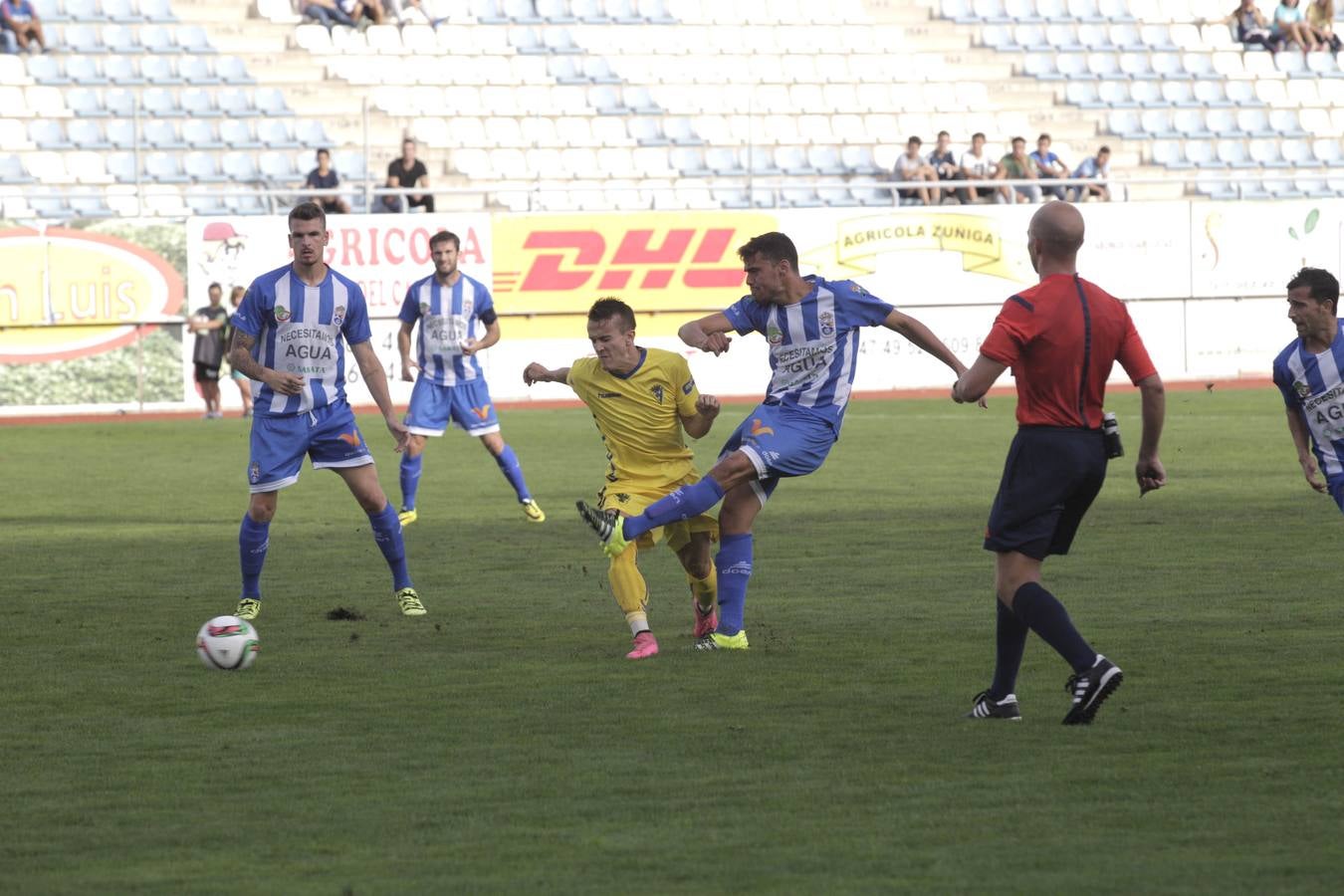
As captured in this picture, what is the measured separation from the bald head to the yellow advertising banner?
843 inches

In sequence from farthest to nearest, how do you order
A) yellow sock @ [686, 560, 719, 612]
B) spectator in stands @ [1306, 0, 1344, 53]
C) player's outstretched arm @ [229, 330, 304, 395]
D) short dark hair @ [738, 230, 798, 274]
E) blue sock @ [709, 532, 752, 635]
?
spectator in stands @ [1306, 0, 1344, 53]
player's outstretched arm @ [229, 330, 304, 395]
yellow sock @ [686, 560, 719, 612]
blue sock @ [709, 532, 752, 635]
short dark hair @ [738, 230, 798, 274]

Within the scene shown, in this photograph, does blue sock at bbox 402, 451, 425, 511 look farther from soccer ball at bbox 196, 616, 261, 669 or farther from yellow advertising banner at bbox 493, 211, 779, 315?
yellow advertising banner at bbox 493, 211, 779, 315

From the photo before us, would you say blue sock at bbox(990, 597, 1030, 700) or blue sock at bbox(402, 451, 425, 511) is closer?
blue sock at bbox(990, 597, 1030, 700)

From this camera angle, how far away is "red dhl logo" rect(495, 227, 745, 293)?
2891 centimetres

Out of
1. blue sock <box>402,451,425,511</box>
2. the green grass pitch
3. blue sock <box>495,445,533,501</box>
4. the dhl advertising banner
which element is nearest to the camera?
the green grass pitch

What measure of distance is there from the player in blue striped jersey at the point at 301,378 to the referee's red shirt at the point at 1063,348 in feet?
12.6

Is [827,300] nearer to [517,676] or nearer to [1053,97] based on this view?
[517,676]

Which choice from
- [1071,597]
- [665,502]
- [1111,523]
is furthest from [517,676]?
[1111,523]

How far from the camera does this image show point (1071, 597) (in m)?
10.8

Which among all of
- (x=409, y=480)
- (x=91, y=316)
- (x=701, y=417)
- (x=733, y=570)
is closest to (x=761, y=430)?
(x=701, y=417)

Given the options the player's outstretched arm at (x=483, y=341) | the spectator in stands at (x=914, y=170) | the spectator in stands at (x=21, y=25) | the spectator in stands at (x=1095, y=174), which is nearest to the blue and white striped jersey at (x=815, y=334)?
the player's outstretched arm at (x=483, y=341)

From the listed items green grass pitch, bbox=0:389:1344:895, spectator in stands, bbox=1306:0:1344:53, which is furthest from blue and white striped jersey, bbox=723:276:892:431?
spectator in stands, bbox=1306:0:1344:53

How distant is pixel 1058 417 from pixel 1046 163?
25.4 meters

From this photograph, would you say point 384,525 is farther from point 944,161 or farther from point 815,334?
point 944,161
